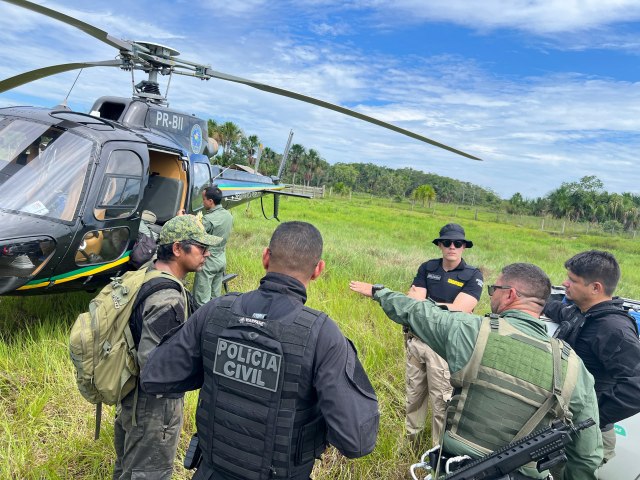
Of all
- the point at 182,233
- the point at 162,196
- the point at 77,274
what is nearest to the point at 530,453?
the point at 182,233

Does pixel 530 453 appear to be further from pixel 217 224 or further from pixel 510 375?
pixel 217 224

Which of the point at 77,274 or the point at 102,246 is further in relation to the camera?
the point at 102,246

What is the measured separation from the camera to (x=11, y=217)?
3459 mm

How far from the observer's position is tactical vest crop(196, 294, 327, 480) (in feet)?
5.06

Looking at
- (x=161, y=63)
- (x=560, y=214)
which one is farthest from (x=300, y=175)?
(x=161, y=63)

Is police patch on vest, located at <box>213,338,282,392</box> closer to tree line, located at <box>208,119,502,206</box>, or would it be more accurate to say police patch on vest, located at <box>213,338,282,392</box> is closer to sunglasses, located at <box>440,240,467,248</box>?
sunglasses, located at <box>440,240,467,248</box>

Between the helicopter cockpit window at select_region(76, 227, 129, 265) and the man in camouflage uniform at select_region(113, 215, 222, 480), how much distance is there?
2087mm

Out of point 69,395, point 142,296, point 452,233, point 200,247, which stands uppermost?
point 452,233

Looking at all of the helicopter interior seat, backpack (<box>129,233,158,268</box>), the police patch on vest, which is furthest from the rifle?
the helicopter interior seat

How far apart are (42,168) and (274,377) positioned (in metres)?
3.48

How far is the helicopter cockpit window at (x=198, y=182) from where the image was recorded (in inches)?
245

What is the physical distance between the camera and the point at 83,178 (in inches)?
156

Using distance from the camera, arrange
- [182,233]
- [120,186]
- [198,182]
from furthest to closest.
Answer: [198,182] → [120,186] → [182,233]

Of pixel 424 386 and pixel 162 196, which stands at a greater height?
pixel 162 196
